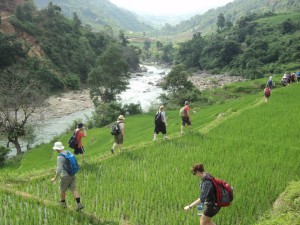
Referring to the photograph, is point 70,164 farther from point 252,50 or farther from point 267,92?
point 252,50

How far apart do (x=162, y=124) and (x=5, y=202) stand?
845 centimetres

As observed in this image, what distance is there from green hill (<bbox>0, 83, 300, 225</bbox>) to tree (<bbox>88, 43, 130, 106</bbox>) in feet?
98.5

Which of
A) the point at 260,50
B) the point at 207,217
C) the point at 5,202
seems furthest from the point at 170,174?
the point at 260,50

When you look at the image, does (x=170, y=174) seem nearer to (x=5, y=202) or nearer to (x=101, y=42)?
(x=5, y=202)

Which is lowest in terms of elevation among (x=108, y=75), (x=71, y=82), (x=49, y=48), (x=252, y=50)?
(x=71, y=82)

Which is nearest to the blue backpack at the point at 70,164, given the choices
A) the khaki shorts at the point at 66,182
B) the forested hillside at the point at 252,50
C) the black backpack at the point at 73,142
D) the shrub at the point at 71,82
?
the khaki shorts at the point at 66,182

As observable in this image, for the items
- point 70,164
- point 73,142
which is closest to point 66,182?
point 70,164

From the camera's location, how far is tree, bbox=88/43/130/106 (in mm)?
46406

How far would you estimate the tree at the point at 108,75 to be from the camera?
46406mm

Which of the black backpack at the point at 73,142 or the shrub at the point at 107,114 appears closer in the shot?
the black backpack at the point at 73,142

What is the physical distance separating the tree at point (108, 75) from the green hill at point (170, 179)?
98.5 feet

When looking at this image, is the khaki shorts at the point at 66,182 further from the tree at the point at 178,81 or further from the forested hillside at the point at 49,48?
the forested hillside at the point at 49,48

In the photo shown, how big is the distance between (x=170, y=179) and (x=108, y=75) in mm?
36253

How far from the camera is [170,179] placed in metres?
11.8
